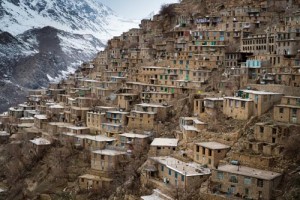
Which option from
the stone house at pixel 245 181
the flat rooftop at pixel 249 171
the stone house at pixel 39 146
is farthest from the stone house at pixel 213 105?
the stone house at pixel 39 146

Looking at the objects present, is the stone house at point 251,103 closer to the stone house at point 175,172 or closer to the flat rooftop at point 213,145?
the flat rooftop at point 213,145

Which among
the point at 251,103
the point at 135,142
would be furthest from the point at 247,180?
the point at 135,142

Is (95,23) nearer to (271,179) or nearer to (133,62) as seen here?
(133,62)

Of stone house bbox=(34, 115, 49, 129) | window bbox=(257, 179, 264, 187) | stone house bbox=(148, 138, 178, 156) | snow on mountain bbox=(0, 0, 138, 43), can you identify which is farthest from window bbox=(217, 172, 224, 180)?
snow on mountain bbox=(0, 0, 138, 43)

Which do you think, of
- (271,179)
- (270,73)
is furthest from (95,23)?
(271,179)

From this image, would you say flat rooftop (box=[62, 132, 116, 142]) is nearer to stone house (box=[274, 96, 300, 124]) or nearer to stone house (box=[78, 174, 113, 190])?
stone house (box=[78, 174, 113, 190])

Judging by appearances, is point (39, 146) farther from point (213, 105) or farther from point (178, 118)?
point (213, 105)
